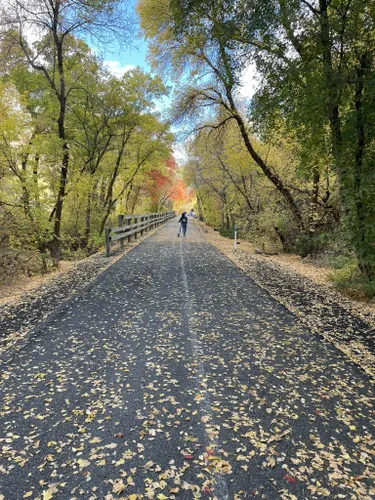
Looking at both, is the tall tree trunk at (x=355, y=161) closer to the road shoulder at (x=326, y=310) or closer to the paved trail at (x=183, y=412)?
the road shoulder at (x=326, y=310)

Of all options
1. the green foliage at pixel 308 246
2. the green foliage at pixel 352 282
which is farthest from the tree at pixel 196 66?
the green foliage at pixel 352 282

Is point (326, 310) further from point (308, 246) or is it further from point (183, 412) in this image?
point (308, 246)

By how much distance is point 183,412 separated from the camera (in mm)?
3020

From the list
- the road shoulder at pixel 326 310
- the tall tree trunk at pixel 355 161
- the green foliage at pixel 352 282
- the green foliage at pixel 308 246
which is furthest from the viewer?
the green foliage at pixel 308 246

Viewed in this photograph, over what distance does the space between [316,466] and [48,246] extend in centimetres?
1057

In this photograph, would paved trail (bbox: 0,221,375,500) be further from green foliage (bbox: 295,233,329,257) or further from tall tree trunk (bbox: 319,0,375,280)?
green foliage (bbox: 295,233,329,257)

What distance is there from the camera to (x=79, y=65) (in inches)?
496

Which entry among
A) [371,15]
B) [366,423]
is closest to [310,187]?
[371,15]

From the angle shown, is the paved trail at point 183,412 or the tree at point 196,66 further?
the tree at point 196,66

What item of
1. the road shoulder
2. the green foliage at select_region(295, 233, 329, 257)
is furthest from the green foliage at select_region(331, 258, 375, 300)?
the green foliage at select_region(295, 233, 329, 257)

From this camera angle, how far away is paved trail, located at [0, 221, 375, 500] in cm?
229

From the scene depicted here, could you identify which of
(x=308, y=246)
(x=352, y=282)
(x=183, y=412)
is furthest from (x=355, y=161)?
(x=308, y=246)

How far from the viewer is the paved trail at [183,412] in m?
2.29

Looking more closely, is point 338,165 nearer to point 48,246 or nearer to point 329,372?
point 329,372
